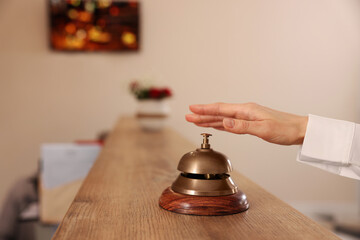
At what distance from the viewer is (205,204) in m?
0.82

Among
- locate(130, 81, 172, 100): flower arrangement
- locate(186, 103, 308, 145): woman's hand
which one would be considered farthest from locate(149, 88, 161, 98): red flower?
locate(186, 103, 308, 145): woman's hand

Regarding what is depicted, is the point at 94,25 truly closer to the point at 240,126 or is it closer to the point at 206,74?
the point at 206,74

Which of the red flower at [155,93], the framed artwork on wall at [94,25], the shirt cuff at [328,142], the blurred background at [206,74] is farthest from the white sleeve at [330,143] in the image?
the framed artwork on wall at [94,25]

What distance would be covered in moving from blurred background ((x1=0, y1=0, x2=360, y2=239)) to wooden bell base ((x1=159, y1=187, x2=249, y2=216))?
3.60 meters

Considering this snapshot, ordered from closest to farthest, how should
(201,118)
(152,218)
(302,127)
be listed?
1. (152,218)
2. (302,127)
3. (201,118)

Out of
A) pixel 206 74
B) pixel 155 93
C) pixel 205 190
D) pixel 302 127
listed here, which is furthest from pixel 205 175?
pixel 206 74

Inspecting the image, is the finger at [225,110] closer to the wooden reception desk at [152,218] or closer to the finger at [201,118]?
the finger at [201,118]

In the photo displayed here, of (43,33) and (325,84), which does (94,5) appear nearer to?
(43,33)

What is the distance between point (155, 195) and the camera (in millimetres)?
997

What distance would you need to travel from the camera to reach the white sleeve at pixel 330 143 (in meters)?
0.96

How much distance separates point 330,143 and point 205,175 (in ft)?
1.06

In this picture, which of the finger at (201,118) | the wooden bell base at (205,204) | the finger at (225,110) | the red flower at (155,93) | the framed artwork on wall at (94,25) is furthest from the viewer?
the framed artwork on wall at (94,25)

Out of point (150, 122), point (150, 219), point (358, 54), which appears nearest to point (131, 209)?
point (150, 219)

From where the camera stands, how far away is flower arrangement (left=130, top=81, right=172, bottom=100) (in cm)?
290
